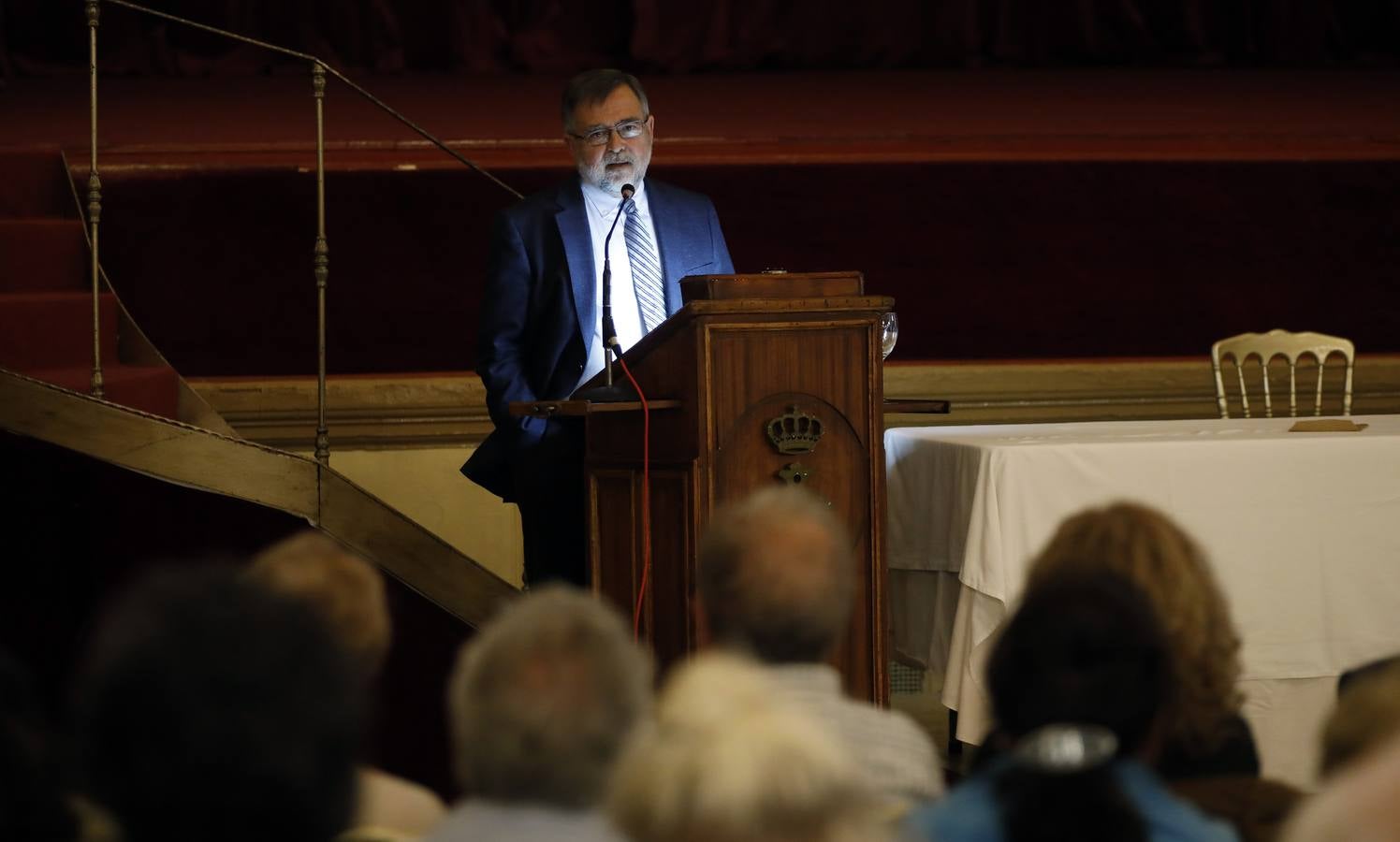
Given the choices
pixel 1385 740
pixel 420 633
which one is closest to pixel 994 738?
pixel 1385 740

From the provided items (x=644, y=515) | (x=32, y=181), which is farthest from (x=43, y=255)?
(x=644, y=515)

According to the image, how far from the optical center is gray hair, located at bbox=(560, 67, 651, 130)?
355 cm

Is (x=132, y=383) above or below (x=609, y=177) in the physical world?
below

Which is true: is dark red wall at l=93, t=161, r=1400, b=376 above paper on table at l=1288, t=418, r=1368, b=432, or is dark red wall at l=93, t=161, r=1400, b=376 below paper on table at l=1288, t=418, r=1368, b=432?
above

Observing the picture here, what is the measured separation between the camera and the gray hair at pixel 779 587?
5.48 feet

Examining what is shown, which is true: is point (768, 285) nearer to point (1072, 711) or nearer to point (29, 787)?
point (1072, 711)

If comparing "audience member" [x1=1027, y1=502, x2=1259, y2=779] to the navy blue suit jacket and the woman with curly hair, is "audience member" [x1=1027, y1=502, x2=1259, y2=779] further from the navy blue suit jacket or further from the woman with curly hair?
the navy blue suit jacket

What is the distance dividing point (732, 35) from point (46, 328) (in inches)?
130

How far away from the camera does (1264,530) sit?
344 cm

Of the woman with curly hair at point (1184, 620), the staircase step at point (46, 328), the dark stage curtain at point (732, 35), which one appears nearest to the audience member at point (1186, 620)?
the woman with curly hair at point (1184, 620)

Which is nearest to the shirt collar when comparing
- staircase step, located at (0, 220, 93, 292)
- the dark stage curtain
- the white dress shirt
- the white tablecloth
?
the white dress shirt

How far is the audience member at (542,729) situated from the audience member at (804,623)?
1.11 ft

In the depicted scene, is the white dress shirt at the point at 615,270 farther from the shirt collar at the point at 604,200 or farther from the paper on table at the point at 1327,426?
the paper on table at the point at 1327,426

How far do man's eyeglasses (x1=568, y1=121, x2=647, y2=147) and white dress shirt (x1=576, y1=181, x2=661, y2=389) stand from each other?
0.33 feet
